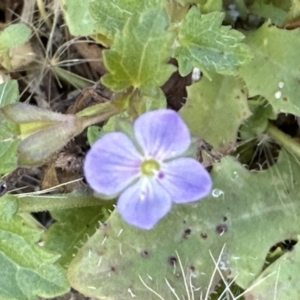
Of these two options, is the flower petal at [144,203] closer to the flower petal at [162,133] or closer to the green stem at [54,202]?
the flower petal at [162,133]

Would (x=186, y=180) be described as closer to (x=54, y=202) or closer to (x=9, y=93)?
(x=54, y=202)

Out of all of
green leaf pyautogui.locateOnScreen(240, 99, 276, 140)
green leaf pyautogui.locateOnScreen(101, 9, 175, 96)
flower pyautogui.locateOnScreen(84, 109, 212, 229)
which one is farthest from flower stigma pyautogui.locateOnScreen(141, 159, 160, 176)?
green leaf pyautogui.locateOnScreen(240, 99, 276, 140)

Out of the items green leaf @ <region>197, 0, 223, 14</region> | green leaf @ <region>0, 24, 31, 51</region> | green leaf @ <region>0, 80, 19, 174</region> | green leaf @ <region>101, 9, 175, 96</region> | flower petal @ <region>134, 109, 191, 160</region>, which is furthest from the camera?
green leaf @ <region>0, 24, 31, 51</region>

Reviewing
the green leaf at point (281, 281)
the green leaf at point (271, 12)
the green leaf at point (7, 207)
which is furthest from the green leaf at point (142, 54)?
the green leaf at point (281, 281)

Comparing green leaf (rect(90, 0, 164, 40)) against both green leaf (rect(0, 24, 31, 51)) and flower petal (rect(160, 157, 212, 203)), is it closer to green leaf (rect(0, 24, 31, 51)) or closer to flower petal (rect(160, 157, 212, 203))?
green leaf (rect(0, 24, 31, 51))

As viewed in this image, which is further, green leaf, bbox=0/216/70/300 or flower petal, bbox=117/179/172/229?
green leaf, bbox=0/216/70/300

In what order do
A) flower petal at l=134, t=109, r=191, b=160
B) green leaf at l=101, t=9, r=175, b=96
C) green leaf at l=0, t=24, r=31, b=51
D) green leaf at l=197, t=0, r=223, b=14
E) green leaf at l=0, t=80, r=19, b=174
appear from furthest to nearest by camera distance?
green leaf at l=0, t=24, r=31, b=51 < green leaf at l=197, t=0, r=223, b=14 < green leaf at l=0, t=80, r=19, b=174 < green leaf at l=101, t=9, r=175, b=96 < flower petal at l=134, t=109, r=191, b=160

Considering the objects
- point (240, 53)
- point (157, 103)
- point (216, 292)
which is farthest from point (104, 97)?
point (216, 292)
